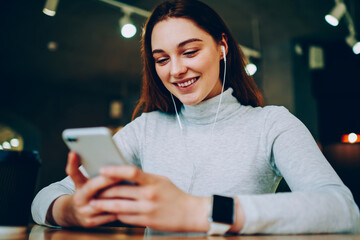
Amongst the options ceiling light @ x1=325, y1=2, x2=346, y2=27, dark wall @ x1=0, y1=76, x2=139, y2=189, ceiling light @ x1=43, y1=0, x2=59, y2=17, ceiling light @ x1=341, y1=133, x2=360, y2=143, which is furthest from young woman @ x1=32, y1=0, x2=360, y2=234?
dark wall @ x1=0, y1=76, x2=139, y2=189

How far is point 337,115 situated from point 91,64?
441 cm

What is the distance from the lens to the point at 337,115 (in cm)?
381

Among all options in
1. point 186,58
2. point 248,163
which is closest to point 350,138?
point 248,163

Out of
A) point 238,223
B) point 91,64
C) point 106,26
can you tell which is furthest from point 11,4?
point 238,223

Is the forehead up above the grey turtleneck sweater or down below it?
above

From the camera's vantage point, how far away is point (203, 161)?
117 cm

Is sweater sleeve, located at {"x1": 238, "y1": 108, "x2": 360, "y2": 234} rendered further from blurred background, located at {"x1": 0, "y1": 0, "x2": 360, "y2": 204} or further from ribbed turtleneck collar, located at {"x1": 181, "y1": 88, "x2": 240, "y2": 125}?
blurred background, located at {"x1": 0, "y1": 0, "x2": 360, "y2": 204}

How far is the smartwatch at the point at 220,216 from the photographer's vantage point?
2.13 ft

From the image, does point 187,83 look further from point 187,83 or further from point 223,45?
point 223,45

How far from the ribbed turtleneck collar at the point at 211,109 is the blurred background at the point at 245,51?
4.04ft

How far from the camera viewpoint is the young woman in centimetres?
64

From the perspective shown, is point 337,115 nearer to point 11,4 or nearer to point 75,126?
point 11,4

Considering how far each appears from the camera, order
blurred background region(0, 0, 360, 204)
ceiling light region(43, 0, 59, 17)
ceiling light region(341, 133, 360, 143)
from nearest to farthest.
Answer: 1. ceiling light region(43, 0, 59, 17)
2. ceiling light region(341, 133, 360, 143)
3. blurred background region(0, 0, 360, 204)

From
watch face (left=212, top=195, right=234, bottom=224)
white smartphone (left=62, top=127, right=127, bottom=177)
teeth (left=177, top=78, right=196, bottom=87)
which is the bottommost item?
watch face (left=212, top=195, right=234, bottom=224)
